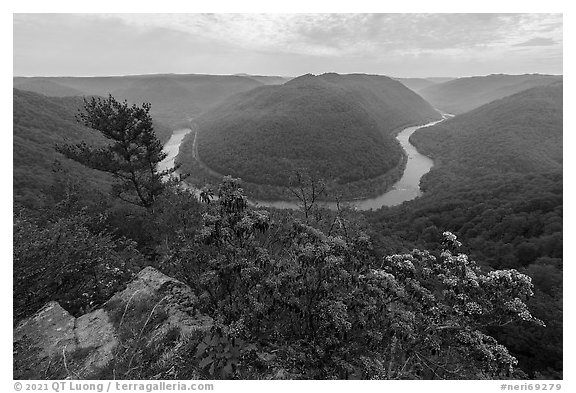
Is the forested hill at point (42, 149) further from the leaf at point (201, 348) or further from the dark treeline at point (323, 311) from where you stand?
the leaf at point (201, 348)

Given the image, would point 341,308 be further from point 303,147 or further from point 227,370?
point 303,147

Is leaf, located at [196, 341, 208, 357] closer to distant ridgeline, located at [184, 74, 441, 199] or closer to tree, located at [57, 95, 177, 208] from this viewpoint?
tree, located at [57, 95, 177, 208]

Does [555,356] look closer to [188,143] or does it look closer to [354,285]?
[354,285]

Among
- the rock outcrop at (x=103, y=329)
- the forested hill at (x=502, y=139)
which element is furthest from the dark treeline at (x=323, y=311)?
the forested hill at (x=502, y=139)

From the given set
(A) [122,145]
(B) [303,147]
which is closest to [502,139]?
(B) [303,147]

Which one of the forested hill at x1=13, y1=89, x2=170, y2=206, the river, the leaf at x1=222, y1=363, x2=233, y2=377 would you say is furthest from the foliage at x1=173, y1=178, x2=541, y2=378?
the river
